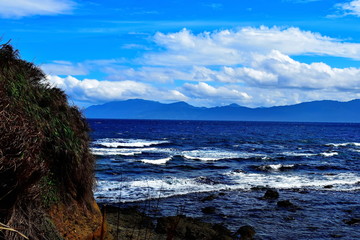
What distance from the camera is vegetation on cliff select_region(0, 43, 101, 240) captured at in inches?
203

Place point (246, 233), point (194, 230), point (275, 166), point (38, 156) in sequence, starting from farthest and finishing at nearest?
point (275, 166), point (246, 233), point (194, 230), point (38, 156)

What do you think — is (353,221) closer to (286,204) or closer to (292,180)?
(286,204)

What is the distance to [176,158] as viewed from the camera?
36.9m

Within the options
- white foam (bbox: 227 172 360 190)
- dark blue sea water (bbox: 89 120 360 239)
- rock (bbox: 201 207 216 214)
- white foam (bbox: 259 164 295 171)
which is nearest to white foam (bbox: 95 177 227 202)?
dark blue sea water (bbox: 89 120 360 239)

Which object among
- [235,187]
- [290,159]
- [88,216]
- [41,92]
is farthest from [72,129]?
[290,159]

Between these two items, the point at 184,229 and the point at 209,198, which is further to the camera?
the point at 209,198

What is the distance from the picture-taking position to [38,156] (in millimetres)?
6414

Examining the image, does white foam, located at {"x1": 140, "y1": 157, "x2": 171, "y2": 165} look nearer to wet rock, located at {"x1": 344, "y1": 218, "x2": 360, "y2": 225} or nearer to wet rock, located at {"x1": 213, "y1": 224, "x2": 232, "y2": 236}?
wet rock, located at {"x1": 213, "y1": 224, "x2": 232, "y2": 236}

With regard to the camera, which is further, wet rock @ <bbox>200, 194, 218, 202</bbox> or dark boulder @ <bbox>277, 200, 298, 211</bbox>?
wet rock @ <bbox>200, 194, 218, 202</bbox>

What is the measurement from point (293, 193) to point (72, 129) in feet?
56.5

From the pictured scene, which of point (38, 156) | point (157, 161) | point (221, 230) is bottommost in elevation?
point (221, 230)

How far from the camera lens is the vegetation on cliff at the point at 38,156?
5160mm

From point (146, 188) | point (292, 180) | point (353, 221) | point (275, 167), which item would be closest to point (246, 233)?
point (353, 221)

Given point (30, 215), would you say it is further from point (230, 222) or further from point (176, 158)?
point (176, 158)
